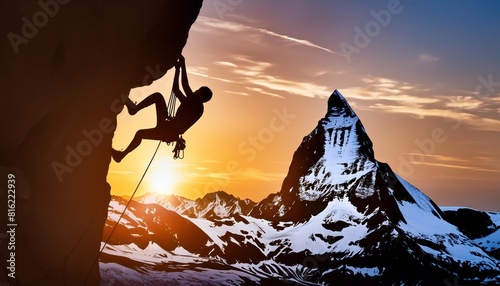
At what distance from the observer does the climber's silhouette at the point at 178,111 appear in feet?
48.8

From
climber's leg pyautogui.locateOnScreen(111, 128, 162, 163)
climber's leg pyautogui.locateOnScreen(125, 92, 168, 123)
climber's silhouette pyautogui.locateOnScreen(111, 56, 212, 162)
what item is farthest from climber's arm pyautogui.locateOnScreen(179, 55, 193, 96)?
climber's leg pyautogui.locateOnScreen(111, 128, 162, 163)

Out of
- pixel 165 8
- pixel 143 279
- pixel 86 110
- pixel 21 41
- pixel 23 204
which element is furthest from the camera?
pixel 143 279

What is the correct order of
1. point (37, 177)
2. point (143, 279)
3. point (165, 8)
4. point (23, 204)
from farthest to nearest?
1. point (143, 279)
2. point (165, 8)
3. point (37, 177)
4. point (23, 204)

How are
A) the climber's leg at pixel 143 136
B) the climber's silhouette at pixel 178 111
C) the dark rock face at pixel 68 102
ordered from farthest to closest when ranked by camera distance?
the climber's leg at pixel 143 136, the climber's silhouette at pixel 178 111, the dark rock face at pixel 68 102

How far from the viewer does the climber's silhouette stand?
14.9 metres

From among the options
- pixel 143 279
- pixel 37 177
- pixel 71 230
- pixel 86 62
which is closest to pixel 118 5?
pixel 86 62

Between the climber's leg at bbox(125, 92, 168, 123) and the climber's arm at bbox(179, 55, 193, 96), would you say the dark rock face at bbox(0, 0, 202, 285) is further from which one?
the climber's arm at bbox(179, 55, 193, 96)

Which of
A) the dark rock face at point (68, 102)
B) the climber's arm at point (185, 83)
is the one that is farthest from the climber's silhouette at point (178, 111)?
the dark rock face at point (68, 102)

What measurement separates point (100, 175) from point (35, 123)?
4510 millimetres

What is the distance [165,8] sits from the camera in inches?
640

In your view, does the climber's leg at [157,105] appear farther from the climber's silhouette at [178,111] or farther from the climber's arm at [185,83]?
the climber's arm at [185,83]

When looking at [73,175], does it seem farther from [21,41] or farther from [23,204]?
[21,41]

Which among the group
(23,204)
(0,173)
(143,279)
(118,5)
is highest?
(118,5)

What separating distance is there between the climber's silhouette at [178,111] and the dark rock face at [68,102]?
1.26 meters
